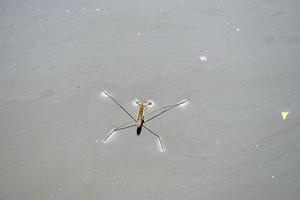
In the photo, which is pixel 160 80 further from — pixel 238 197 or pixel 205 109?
pixel 238 197

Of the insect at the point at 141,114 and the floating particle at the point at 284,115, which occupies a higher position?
the insect at the point at 141,114

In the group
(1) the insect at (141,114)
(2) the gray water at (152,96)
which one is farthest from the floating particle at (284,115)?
(1) the insect at (141,114)

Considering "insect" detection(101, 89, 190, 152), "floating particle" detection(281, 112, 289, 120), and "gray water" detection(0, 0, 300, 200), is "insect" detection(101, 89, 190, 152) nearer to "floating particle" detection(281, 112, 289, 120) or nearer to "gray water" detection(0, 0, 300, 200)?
"gray water" detection(0, 0, 300, 200)

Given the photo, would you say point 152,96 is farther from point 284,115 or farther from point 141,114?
point 284,115

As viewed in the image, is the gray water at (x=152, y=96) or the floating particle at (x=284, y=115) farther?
the floating particle at (x=284, y=115)

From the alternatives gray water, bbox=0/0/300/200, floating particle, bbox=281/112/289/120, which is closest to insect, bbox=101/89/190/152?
gray water, bbox=0/0/300/200

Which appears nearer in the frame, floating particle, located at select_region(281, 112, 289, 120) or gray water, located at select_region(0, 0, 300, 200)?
gray water, located at select_region(0, 0, 300, 200)

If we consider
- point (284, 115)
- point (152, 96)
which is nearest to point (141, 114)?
point (152, 96)

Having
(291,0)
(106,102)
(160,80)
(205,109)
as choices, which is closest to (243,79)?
(205,109)

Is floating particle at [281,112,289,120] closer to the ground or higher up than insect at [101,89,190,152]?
closer to the ground

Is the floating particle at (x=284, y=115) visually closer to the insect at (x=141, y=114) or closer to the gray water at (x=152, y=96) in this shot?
the gray water at (x=152, y=96)
